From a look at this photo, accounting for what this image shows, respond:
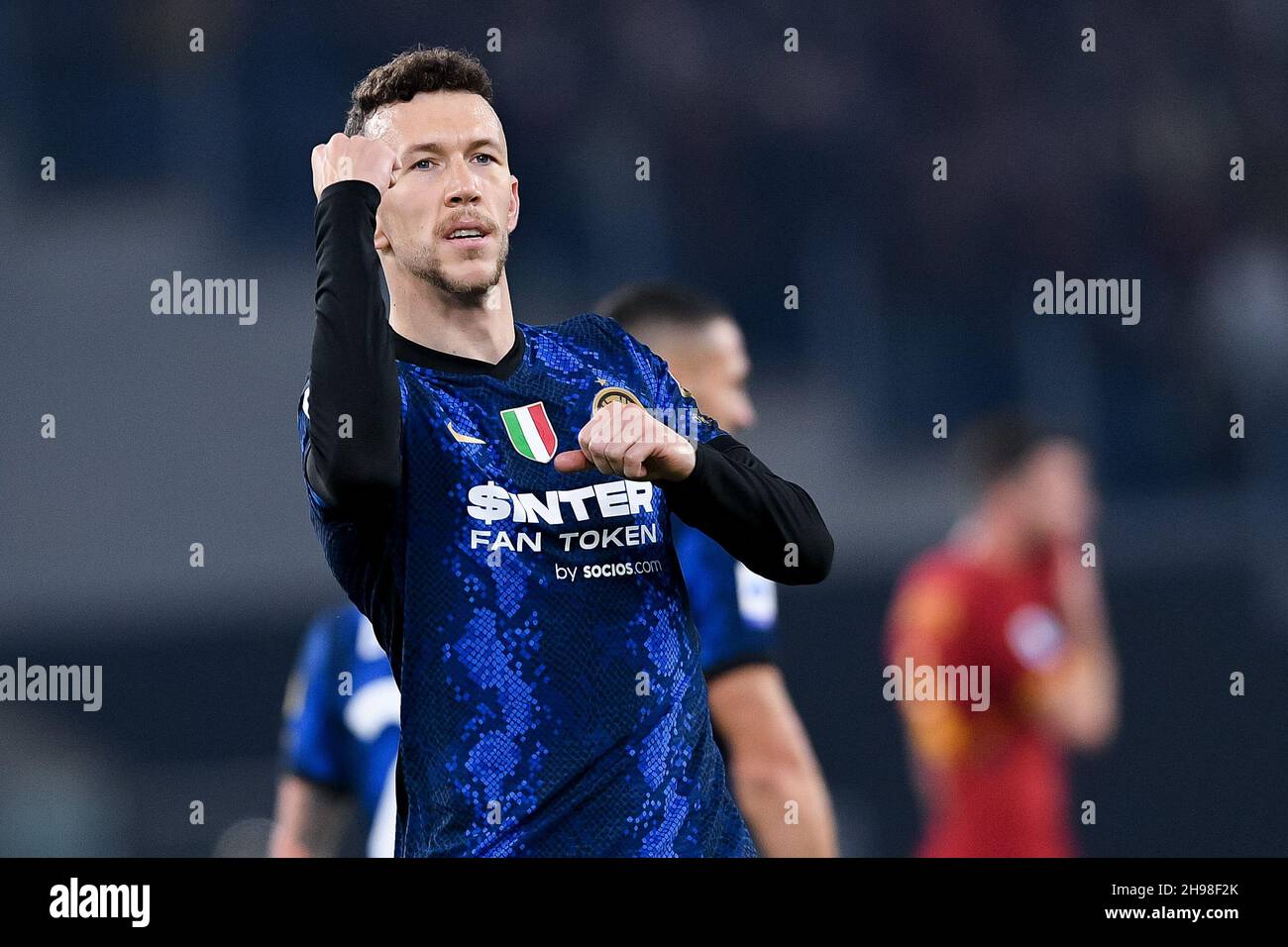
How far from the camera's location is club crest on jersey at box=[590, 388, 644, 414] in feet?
7.79

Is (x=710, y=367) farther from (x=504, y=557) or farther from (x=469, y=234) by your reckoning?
(x=504, y=557)

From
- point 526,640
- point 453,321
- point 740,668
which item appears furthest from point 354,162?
point 740,668

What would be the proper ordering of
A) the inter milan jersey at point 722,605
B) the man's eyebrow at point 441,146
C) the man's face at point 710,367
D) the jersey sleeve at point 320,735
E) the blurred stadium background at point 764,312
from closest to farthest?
1. the man's eyebrow at point 441,146
2. the inter milan jersey at point 722,605
3. the jersey sleeve at point 320,735
4. the man's face at point 710,367
5. the blurred stadium background at point 764,312

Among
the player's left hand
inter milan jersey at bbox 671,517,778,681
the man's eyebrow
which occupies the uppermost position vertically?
the man's eyebrow

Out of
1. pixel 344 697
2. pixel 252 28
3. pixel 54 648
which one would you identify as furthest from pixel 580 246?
pixel 344 697

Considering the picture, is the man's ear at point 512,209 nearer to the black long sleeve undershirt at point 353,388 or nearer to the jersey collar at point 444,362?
the jersey collar at point 444,362

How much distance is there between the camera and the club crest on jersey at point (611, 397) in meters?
2.38

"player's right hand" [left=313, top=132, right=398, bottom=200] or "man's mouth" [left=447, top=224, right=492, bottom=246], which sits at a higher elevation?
"player's right hand" [left=313, top=132, right=398, bottom=200]

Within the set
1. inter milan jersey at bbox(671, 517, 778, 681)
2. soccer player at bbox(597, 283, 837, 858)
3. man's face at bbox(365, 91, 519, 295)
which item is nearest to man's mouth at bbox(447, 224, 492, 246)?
man's face at bbox(365, 91, 519, 295)

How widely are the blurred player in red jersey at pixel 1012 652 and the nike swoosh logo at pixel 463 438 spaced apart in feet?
12.1

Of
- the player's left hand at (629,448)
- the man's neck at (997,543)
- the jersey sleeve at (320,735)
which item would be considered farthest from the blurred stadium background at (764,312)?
the player's left hand at (629,448)

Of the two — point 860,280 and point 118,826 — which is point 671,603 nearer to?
point 118,826

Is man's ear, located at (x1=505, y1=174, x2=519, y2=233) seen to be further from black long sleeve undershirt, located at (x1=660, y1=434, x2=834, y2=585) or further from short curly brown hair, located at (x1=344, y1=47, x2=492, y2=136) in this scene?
black long sleeve undershirt, located at (x1=660, y1=434, x2=834, y2=585)

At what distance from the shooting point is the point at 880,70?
24.8ft
